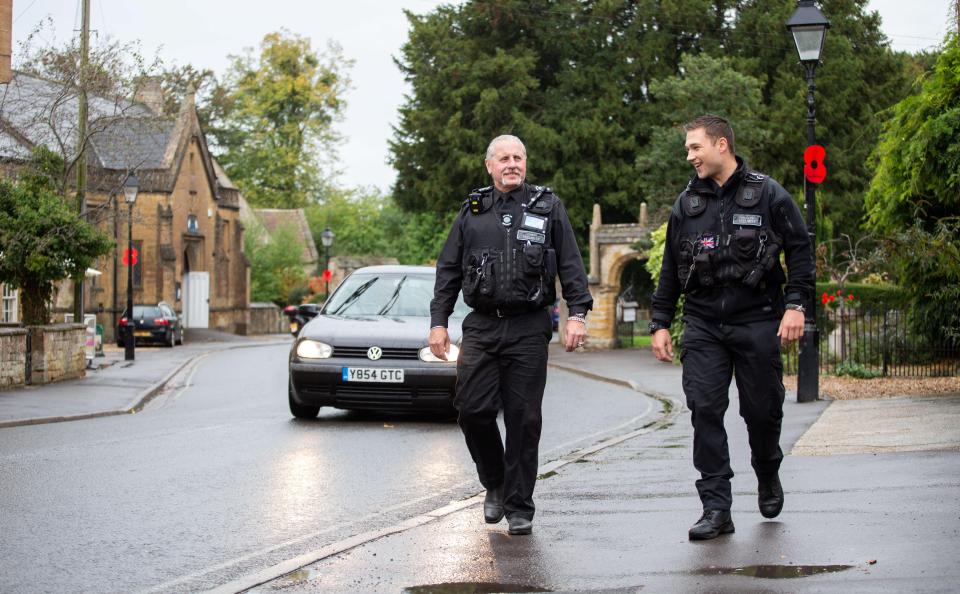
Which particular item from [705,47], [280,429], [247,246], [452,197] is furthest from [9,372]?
[247,246]

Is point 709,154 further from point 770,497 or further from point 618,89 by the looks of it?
point 618,89

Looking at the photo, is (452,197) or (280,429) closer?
(280,429)

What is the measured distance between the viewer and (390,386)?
43.1 ft

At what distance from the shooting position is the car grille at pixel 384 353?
13.2 meters

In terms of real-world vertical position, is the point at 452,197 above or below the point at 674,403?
above

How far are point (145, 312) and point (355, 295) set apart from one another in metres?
31.4

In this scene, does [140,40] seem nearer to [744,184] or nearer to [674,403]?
[674,403]

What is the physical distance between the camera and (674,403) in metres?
17.8

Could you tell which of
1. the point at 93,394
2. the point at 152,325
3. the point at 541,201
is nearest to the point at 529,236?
the point at 541,201

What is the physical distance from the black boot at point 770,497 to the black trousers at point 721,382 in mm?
312

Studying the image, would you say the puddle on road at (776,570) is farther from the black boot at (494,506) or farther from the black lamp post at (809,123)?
the black lamp post at (809,123)

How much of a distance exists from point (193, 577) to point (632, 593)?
6.59 feet

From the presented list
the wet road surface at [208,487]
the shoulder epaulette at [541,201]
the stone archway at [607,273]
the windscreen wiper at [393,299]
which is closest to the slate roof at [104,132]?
the stone archway at [607,273]

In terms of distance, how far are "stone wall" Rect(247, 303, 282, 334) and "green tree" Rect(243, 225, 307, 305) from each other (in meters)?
2.94
